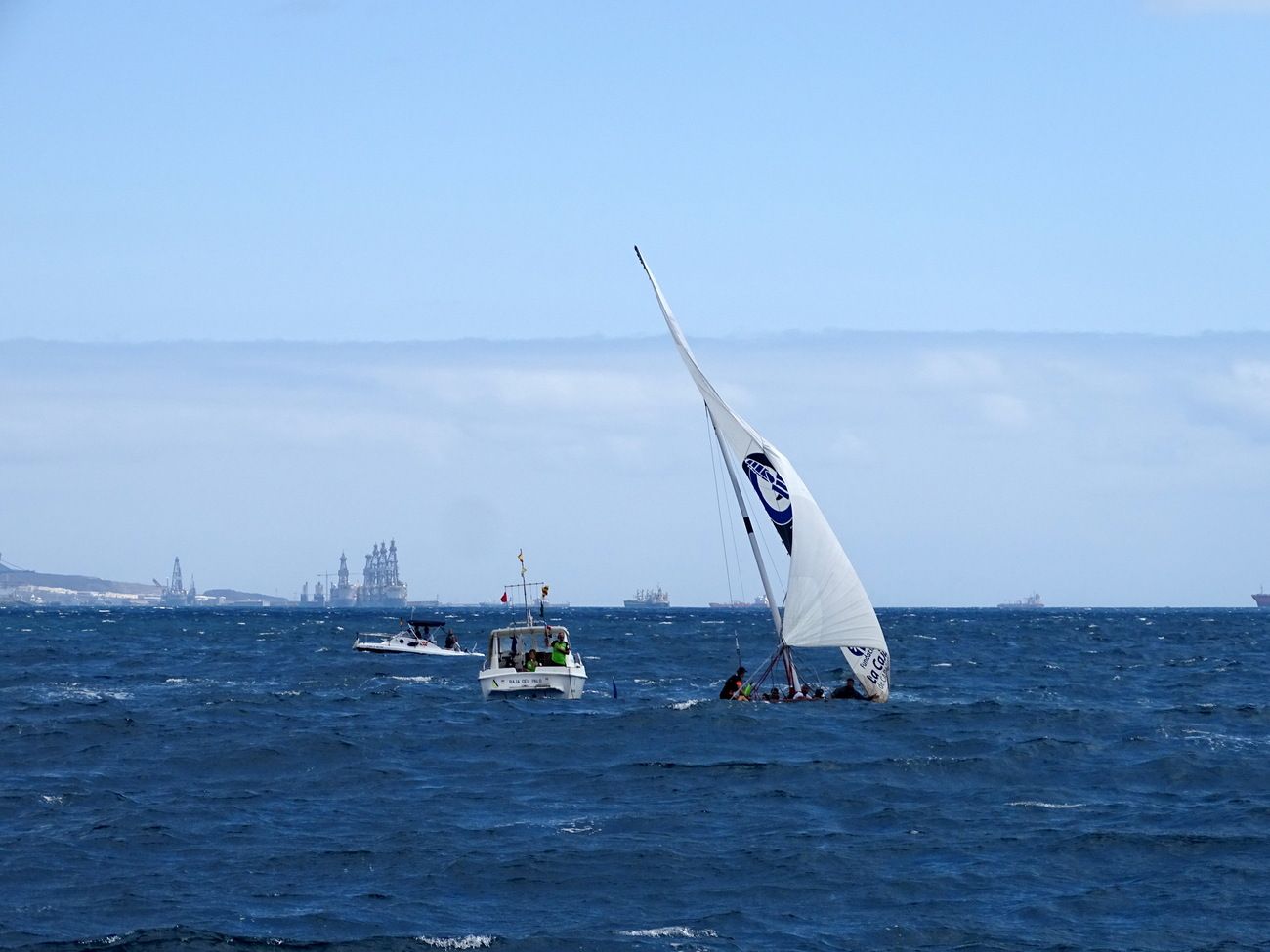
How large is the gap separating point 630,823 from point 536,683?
20608 mm

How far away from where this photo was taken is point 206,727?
38219 millimetres

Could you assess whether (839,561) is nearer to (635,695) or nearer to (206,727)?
(635,695)

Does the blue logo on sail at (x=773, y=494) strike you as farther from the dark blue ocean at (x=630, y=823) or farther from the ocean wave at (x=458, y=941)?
the ocean wave at (x=458, y=941)

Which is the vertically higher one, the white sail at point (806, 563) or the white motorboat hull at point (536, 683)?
the white sail at point (806, 563)

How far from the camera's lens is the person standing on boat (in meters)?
46.2

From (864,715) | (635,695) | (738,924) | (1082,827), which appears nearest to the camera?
(738,924)

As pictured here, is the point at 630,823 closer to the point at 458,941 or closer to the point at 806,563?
the point at 458,941

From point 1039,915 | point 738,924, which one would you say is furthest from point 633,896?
point 1039,915

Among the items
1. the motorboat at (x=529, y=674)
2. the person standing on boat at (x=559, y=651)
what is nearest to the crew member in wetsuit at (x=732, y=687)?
the motorboat at (x=529, y=674)

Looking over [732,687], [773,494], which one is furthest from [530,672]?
[773,494]

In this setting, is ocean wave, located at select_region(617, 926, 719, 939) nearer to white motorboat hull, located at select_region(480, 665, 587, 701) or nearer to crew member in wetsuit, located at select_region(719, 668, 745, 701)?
crew member in wetsuit, located at select_region(719, 668, 745, 701)

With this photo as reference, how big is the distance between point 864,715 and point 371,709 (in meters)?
14.1

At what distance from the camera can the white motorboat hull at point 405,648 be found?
265ft

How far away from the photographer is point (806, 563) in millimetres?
40438
